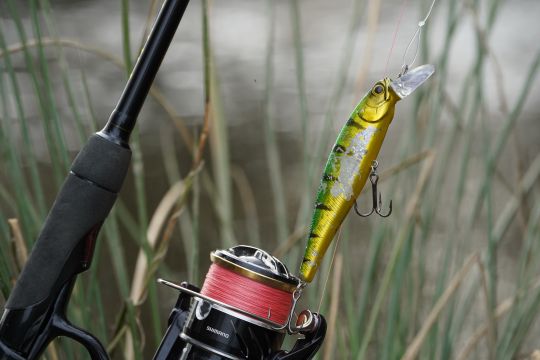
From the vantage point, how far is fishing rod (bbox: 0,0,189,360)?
67 cm

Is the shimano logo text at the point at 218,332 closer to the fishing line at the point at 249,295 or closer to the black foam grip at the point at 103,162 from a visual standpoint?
the fishing line at the point at 249,295

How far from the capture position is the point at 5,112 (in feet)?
4.08

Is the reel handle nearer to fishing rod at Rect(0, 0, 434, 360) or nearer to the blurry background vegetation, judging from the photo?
fishing rod at Rect(0, 0, 434, 360)

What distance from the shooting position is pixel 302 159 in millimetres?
1965

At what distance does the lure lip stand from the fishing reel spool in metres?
0.17

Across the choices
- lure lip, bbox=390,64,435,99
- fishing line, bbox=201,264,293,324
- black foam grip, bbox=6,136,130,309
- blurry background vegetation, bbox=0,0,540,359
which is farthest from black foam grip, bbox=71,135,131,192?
blurry background vegetation, bbox=0,0,540,359

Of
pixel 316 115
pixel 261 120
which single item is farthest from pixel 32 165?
pixel 261 120

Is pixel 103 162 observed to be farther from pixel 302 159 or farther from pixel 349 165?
pixel 302 159

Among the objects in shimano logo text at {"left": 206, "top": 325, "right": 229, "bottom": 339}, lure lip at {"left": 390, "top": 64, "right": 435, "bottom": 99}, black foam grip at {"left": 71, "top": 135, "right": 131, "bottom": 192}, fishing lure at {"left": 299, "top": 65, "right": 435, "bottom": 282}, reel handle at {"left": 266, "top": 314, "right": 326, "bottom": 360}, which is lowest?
shimano logo text at {"left": 206, "top": 325, "right": 229, "bottom": 339}

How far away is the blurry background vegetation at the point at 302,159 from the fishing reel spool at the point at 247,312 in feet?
1.14

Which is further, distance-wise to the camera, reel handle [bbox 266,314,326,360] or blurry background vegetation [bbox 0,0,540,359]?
blurry background vegetation [bbox 0,0,540,359]

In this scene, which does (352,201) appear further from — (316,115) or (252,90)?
(252,90)

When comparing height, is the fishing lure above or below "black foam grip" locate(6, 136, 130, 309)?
above

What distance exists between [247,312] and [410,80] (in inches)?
8.7
